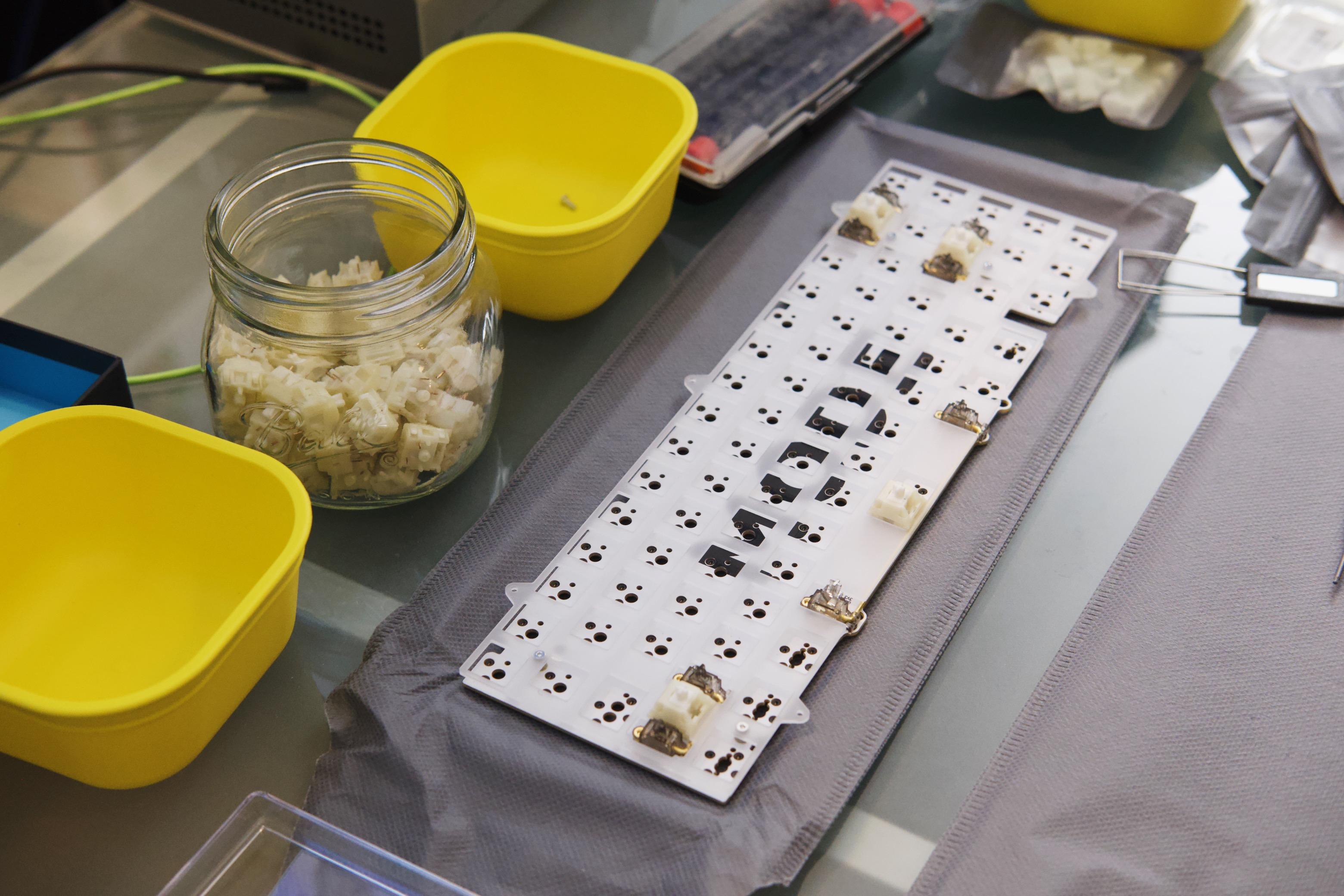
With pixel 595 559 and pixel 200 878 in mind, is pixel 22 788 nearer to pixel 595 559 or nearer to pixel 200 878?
pixel 200 878

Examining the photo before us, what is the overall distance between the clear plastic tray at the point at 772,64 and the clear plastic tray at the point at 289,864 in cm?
58

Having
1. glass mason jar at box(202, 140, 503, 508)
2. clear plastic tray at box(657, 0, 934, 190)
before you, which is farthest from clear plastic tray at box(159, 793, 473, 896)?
clear plastic tray at box(657, 0, 934, 190)

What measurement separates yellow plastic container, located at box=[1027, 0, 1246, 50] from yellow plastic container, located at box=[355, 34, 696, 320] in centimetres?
40

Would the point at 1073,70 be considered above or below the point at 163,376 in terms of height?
above

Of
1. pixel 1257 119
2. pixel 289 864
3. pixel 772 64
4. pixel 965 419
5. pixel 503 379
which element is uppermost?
pixel 1257 119

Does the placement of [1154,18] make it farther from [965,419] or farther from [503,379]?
[503,379]

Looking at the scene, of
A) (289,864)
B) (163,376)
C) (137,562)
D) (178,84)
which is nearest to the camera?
(289,864)

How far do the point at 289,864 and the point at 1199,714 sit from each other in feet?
1.66

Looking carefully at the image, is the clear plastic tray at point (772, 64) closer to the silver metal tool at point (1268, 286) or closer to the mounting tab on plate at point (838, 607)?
the silver metal tool at point (1268, 286)

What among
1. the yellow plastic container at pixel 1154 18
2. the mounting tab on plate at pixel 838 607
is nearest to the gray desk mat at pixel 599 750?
the mounting tab on plate at pixel 838 607

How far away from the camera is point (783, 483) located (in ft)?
2.61

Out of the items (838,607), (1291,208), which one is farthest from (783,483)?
(1291,208)

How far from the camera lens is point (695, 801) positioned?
0.65 metres

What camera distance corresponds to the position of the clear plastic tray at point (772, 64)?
3.26ft
